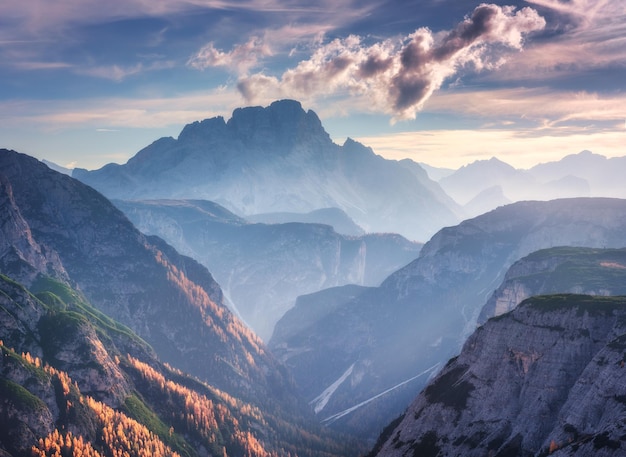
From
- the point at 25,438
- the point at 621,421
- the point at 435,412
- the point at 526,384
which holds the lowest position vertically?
the point at 25,438

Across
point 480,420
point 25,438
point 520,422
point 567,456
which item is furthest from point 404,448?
point 25,438

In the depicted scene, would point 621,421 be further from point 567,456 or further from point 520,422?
point 520,422

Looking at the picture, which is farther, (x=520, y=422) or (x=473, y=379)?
(x=473, y=379)

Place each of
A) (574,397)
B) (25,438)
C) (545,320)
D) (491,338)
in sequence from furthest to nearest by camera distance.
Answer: (25,438) → (491,338) → (545,320) → (574,397)

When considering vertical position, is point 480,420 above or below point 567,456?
below

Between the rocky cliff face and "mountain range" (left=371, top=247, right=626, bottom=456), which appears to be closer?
the rocky cliff face

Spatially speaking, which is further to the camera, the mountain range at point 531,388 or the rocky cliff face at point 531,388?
the mountain range at point 531,388

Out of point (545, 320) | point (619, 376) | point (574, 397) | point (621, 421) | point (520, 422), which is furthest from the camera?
point (545, 320)

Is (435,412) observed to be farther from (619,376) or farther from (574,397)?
(619,376)
